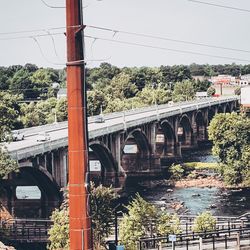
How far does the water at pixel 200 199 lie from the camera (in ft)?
267

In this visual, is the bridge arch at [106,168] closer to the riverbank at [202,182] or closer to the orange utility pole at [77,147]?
the riverbank at [202,182]

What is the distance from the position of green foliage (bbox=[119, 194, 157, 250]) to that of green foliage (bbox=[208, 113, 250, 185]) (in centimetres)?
5160

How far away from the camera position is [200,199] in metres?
90.2

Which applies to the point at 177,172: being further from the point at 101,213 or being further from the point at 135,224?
the point at 135,224

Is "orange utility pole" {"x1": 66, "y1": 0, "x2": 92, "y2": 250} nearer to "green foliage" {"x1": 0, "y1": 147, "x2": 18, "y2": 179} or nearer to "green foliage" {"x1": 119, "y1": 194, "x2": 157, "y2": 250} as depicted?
"green foliage" {"x1": 119, "y1": 194, "x2": 157, "y2": 250}

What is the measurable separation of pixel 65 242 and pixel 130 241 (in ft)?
18.7

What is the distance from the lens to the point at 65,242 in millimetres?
46844

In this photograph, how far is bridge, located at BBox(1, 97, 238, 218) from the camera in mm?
72438

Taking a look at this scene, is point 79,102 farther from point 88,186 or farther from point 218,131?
point 218,131

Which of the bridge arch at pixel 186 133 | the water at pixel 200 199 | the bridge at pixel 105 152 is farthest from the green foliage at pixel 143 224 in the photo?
the bridge arch at pixel 186 133

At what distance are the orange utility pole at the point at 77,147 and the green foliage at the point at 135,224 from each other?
1754cm

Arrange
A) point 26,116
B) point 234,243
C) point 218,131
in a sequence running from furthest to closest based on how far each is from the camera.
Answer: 1. point 26,116
2. point 218,131
3. point 234,243

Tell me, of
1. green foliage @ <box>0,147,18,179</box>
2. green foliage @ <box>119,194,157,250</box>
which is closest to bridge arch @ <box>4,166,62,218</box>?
green foliage @ <box>0,147,18,179</box>

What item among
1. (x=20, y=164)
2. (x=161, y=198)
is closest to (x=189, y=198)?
(x=161, y=198)
